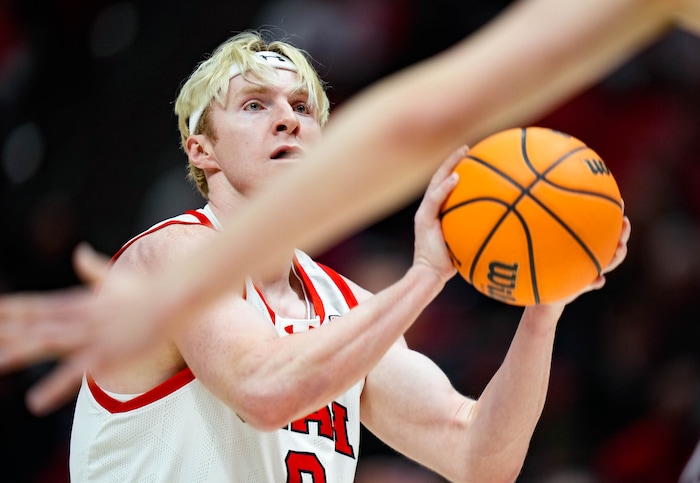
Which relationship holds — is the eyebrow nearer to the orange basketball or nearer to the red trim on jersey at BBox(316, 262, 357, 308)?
the red trim on jersey at BBox(316, 262, 357, 308)

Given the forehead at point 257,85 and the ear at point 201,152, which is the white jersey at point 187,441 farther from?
the forehead at point 257,85

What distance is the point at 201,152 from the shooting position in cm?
401

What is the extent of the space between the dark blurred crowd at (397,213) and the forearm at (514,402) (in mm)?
2713

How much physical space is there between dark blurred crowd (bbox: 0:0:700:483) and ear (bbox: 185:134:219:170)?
2211mm

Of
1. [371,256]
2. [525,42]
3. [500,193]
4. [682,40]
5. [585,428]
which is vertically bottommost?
[585,428]

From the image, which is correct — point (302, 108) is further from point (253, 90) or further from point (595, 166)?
point (595, 166)

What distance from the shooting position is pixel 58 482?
19.9 ft

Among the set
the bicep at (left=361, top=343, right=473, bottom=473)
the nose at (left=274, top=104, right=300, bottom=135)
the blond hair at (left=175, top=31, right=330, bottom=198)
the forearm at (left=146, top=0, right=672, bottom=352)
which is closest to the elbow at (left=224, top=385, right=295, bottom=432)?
the bicep at (left=361, top=343, right=473, bottom=473)

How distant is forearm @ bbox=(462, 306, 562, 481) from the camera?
325 cm

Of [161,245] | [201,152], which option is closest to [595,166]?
[161,245]

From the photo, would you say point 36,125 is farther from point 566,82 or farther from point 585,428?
point 566,82

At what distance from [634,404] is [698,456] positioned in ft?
15.4

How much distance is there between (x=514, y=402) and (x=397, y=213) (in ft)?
11.8

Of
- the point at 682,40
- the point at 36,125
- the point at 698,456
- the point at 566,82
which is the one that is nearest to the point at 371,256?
the point at 36,125
